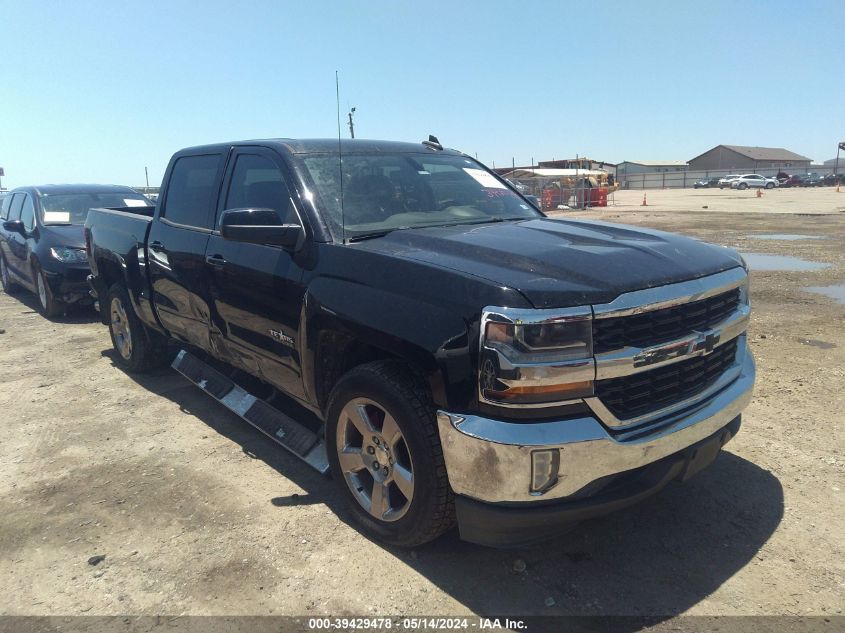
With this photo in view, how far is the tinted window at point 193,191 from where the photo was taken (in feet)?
14.1

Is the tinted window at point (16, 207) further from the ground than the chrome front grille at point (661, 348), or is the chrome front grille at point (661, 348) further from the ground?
the tinted window at point (16, 207)

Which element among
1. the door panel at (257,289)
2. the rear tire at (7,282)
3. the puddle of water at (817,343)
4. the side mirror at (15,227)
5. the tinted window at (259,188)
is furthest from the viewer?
the rear tire at (7,282)

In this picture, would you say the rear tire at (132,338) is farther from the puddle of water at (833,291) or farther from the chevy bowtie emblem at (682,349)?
the puddle of water at (833,291)

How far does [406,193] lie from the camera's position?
150 inches

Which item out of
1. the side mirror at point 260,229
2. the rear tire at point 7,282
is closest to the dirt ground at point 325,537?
the side mirror at point 260,229

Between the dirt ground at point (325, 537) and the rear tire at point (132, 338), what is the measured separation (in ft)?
2.74

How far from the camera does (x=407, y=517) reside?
9.13ft

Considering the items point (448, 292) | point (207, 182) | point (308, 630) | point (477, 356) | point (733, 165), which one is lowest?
point (308, 630)

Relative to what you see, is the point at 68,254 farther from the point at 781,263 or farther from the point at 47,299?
the point at 781,263

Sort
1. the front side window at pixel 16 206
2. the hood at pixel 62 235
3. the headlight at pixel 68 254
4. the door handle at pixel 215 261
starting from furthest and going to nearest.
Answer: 1. the front side window at pixel 16 206
2. the hood at pixel 62 235
3. the headlight at pixel 68 254
4. the door handle at pixel 215 261

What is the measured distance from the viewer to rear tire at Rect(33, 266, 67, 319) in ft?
27.4

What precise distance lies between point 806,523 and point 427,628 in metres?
1.99

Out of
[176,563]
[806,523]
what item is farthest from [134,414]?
[806,523]

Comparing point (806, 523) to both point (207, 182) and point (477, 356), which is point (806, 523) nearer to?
point (477, 356)
